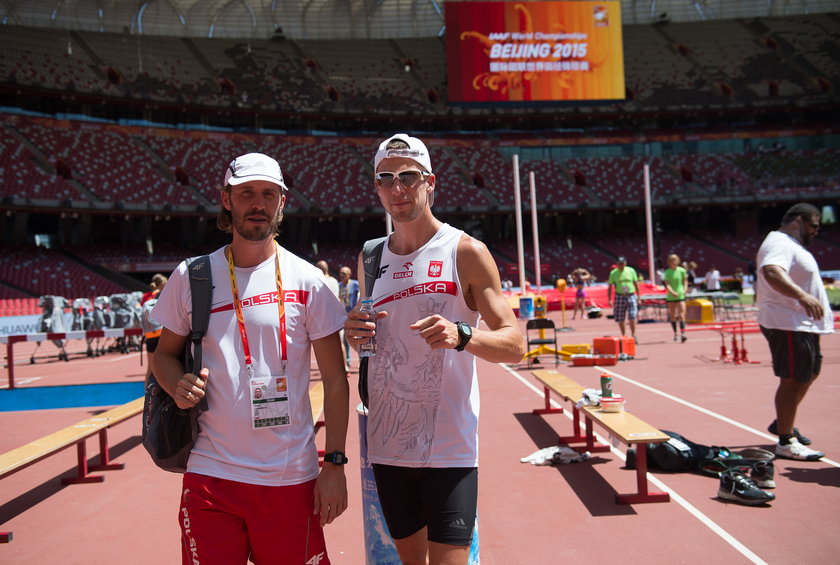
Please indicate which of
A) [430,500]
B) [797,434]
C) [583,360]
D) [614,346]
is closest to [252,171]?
[430,500]

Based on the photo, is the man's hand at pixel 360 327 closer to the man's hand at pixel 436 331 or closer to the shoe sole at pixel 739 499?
the man's hand at pixel 436 331

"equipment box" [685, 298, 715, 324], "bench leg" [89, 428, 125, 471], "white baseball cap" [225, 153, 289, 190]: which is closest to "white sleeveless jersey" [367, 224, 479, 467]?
"white baseball cap" [225, 153, 289, 190]

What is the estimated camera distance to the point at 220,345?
2414mm

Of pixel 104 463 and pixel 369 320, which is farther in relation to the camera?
pixel 104 463

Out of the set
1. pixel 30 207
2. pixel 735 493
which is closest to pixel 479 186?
pixel 30 207

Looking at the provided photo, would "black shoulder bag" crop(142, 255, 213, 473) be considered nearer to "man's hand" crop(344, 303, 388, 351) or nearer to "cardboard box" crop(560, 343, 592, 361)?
"man's hand" crop(344, 303, 388, 351)

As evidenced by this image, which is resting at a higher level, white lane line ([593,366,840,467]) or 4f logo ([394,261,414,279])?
4f logo ([394,261,414,279])

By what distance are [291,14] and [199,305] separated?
52060 mm

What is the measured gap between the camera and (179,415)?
239 cm

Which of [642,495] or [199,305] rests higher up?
[199,305]

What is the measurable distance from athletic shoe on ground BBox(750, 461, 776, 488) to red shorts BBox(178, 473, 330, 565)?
3.94 metres

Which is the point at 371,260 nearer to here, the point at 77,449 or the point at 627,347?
the point at 77,449

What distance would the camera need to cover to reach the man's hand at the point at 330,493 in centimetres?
238

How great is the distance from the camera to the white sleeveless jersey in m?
2.51
